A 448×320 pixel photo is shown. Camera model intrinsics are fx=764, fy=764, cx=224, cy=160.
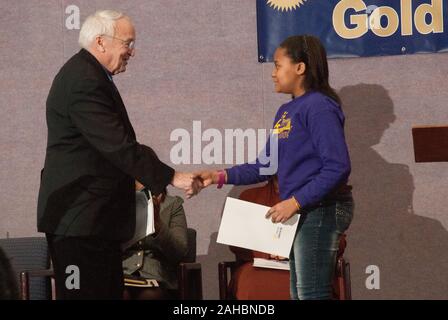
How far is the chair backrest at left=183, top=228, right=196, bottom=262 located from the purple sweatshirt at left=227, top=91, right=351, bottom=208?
1.23 metres

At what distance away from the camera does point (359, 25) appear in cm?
454

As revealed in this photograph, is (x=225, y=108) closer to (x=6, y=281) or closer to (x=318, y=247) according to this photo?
(x=318, y=247)

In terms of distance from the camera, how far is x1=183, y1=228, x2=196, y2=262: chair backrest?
4.16m

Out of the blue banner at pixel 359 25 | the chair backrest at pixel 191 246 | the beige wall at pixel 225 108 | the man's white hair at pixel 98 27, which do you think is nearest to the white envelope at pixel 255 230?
the man's white hair at pixel 98 27

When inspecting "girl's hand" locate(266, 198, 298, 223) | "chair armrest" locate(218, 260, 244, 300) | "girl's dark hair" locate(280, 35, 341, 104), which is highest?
"girl's dark hair" locate(280, 35, 341, 104)

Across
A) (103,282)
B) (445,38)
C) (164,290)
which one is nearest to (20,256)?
(164,290)

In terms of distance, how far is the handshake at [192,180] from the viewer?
10.3ft

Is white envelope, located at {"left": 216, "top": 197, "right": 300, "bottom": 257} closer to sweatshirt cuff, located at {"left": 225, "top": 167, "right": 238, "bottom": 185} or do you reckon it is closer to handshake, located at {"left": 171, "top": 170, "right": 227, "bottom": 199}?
handshake, located at {"left": 171, "top": 170, "right": 227, "bottom": 199}

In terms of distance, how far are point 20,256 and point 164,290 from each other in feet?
2.77

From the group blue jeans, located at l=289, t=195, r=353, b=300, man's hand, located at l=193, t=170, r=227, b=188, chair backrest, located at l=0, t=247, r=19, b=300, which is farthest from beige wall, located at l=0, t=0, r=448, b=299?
chair backrest, located at l=0, t=247, r=19, b=300

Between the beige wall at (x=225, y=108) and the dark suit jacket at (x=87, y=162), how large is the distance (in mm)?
1800

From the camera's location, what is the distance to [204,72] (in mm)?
4652
